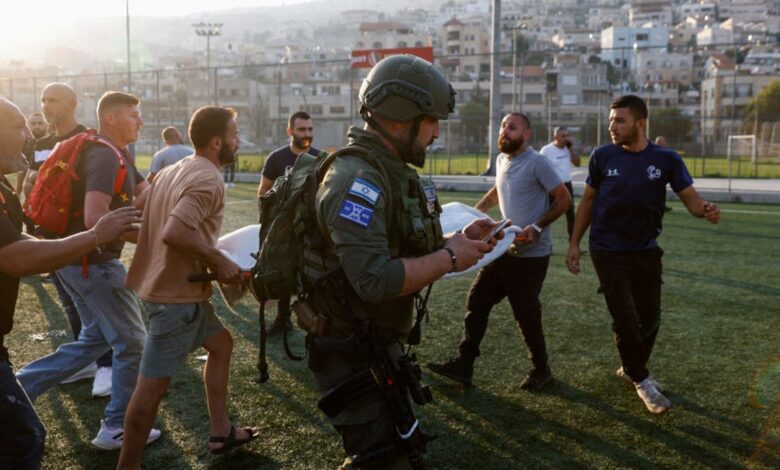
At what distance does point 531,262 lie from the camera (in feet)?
20.1

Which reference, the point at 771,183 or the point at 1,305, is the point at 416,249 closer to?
the point at 1,305

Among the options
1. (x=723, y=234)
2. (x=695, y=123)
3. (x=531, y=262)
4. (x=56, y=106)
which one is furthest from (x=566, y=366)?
(x=695, y=123)

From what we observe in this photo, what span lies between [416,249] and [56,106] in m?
4.18

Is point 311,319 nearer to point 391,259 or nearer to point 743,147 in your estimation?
point 391,259

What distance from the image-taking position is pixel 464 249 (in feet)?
9.95

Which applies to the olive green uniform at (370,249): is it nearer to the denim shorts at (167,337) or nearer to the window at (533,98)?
the denim shorts at (167,337)

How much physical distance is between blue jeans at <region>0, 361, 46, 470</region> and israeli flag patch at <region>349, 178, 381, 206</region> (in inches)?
65.4

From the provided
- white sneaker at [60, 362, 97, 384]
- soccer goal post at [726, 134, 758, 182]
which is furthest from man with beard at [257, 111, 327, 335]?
soccer goal post at [726, 134, 758, 182]

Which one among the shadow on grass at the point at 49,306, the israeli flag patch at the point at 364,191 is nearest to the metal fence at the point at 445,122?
the shadow on grass at the point at 49,306

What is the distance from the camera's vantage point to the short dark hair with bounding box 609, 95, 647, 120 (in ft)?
19.2

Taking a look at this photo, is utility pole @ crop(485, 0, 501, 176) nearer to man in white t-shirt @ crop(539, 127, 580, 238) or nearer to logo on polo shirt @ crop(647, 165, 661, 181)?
man in white t-shirt @ crop(539, 127, 580, 238)

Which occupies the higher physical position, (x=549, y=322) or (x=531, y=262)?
(x=531, y=262)

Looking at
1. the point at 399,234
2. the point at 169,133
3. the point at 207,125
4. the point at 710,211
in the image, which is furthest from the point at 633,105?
the point at 169,133

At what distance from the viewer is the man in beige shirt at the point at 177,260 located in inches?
161
